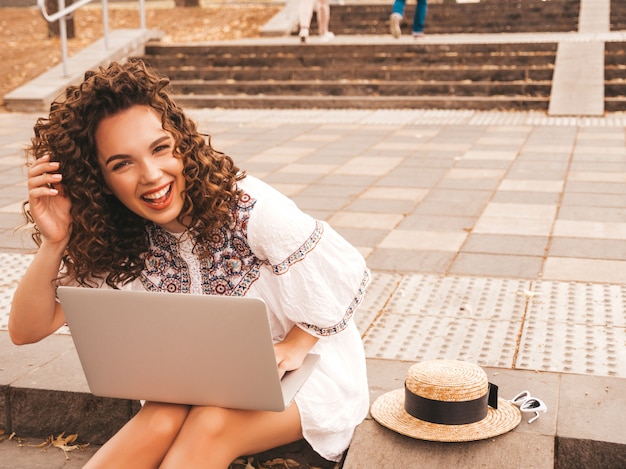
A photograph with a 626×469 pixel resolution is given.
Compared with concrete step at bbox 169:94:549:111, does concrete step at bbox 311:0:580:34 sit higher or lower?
higher

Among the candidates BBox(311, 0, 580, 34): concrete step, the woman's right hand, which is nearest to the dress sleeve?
the woman's right hand

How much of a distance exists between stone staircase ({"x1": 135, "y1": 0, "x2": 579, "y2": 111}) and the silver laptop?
8662mm

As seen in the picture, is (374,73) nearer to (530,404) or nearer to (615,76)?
(615,76)

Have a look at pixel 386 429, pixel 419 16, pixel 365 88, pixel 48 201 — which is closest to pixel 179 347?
pixel 48 201

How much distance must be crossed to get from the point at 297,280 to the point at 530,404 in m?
0.85

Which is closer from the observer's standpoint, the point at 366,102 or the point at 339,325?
the point at 339,325

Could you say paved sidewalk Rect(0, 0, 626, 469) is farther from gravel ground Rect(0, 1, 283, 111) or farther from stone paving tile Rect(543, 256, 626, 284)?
gravel ground Rect(0, 1, 283, 111)

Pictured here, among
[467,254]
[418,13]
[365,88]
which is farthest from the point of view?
A: [418,13]

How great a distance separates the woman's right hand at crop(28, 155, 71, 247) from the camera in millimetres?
2418

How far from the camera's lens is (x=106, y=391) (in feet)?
8.16

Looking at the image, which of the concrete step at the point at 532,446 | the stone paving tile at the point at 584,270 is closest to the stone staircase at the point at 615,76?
the stone paving tile at the point at 584,270

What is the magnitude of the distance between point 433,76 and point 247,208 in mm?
9434

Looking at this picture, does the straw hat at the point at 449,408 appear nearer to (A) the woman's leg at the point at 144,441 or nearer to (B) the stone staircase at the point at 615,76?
(A) the woman's leg at the point at 144,441

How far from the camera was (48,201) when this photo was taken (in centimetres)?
251
